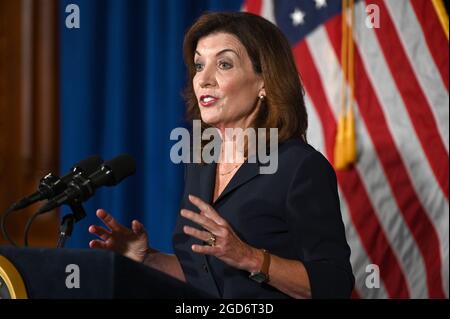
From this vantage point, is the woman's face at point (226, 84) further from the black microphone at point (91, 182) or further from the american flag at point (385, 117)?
the american flag at point (385, 117)

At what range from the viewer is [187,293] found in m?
1.07

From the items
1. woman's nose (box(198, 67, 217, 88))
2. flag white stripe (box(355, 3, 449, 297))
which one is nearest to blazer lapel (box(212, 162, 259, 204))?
woman's nose (box(198, 67, 217, 88))

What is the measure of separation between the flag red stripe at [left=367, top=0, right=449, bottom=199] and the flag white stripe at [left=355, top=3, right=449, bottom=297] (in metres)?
0.02

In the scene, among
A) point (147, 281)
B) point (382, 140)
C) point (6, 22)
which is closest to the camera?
point (147, 281)

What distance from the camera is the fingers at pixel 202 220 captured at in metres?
1.18

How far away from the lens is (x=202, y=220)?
1.19 meters

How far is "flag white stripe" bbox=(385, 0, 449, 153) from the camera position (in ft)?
8.63

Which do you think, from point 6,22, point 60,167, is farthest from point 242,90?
point 6,22

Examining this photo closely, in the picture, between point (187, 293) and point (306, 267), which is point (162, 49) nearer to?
point (306, 267)

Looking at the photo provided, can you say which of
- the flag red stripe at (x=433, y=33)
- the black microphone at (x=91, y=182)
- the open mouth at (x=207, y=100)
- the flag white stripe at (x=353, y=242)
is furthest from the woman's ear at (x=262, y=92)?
the flag red stripe at (x=433, y=33)

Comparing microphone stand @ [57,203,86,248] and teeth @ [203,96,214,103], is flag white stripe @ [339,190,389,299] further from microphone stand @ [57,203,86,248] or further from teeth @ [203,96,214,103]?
microphone stand @ [57,203,86,248]

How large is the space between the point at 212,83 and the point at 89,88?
4.07 ft

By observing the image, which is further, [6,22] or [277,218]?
[6,22]

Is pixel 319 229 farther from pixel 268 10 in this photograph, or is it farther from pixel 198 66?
pixel 268 10
